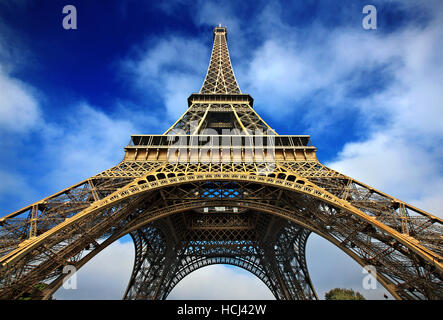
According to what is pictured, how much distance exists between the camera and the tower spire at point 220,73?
2420 cm

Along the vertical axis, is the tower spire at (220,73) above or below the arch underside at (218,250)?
above

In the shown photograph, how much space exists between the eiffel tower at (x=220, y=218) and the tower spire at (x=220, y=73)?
29cm

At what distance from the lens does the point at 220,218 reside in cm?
2198

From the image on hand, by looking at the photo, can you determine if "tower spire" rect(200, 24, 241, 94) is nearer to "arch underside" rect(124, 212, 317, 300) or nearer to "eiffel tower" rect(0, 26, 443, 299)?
"eiffel tower" rect(0, 26, 443, 299)

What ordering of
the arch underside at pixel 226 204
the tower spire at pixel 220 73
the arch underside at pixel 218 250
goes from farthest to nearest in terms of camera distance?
1. the tower spire at pixel 220 73
2. the arch underside at pixel 218 250
3. the arch underside at pixel 226 204

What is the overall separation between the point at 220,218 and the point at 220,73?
16760 mm

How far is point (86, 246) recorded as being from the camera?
10.8 m

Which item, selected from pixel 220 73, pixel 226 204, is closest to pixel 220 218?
pixel 226 204

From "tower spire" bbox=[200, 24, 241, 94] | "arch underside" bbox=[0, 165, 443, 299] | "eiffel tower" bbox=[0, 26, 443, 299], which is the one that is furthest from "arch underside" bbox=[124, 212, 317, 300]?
"tower spire" bbox=[200, 24, 241, 94]

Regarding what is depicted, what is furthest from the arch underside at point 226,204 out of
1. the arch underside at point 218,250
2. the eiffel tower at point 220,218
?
the arch underside at point 218,250

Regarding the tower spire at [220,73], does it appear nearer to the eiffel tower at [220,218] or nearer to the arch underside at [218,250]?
the eiffel tower at [220,218]

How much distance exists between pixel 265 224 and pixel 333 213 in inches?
342
